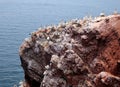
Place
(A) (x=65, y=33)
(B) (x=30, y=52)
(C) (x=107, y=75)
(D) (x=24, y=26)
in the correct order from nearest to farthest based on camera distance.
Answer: (C) (x=107, y=75) → (A) (x=65, y=33) → (B) (x=30, y=52) → (D) (x=24, y=26)

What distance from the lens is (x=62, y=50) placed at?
22141mm

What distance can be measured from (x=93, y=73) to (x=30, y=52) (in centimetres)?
1195

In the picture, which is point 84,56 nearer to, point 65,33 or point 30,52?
point 65,33

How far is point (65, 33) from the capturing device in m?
23.9

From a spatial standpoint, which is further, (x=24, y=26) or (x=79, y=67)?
(x=24, y=26)

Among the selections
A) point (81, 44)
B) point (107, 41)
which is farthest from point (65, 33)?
point (107, 41)

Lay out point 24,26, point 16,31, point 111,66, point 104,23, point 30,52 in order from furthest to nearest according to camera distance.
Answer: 1. point 24,26
2. point 16,31
3. point 30,52
4. point 104,23
5. point 111,66

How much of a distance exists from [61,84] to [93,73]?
110 inches

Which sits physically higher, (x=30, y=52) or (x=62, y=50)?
(x=62, y=50)

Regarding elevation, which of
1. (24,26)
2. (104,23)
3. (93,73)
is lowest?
(24,26)

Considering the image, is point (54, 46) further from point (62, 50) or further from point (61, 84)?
point (61, 84)

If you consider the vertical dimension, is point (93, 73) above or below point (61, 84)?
above

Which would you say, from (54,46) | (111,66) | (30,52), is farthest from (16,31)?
(111,66)

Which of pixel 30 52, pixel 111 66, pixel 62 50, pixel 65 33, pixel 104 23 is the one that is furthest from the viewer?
pixel 30 52
